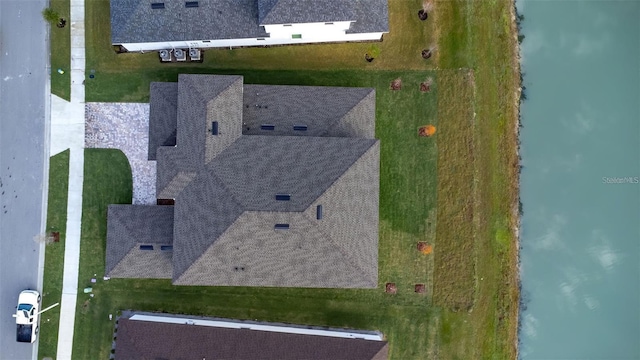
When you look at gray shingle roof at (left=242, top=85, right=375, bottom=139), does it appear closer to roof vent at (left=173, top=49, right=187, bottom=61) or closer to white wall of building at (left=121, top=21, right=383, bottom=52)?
white wall of building at (left=121, top=21, right=383, bottom=52)

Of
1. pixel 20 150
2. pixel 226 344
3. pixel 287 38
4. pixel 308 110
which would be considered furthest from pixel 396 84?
pixel 20 150

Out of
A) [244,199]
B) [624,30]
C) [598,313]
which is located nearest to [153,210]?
[244,199]

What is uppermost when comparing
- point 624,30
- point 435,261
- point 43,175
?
point 624,30

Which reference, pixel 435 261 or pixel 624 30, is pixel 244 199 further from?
pixel 624 30

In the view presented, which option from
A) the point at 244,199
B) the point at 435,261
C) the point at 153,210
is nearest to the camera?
the point at 244,199

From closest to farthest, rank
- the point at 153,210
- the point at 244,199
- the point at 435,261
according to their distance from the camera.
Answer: the point at 244,199
the point at 153,210
the point at 435,261

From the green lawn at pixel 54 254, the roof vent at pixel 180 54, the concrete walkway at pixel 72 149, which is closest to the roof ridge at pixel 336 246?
the roof vent at pixel 180 54

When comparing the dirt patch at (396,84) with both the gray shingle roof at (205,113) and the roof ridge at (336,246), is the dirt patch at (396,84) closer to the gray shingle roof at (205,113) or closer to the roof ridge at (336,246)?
the gray shingle roof at (205,113)
